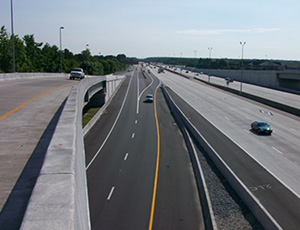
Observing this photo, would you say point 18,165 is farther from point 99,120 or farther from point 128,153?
point 99,120

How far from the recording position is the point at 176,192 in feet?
72.2

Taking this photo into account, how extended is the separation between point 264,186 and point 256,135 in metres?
19.0

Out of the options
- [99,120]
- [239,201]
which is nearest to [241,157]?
[239,201]

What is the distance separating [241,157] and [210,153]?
2511 millimetres

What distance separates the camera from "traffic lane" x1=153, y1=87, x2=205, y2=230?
17.8 metres

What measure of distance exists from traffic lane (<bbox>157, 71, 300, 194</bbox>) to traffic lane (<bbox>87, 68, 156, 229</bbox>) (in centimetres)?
892

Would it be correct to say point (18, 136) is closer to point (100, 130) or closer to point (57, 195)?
point (57, 195)

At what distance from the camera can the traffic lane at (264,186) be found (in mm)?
Result: 15789

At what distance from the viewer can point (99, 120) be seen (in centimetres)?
4891

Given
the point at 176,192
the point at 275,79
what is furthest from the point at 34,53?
the point at 176,192

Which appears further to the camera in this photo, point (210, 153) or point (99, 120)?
point (99, 120)

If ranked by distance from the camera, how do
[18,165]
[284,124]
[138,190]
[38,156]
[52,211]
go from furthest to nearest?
[284,124], [138,190], [38,156], [18,165], [52,211]

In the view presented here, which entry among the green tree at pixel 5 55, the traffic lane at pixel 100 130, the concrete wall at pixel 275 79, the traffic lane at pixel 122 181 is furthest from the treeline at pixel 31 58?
the traffic lane at pixel 122 181

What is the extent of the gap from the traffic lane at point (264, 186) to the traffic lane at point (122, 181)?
5.86m
